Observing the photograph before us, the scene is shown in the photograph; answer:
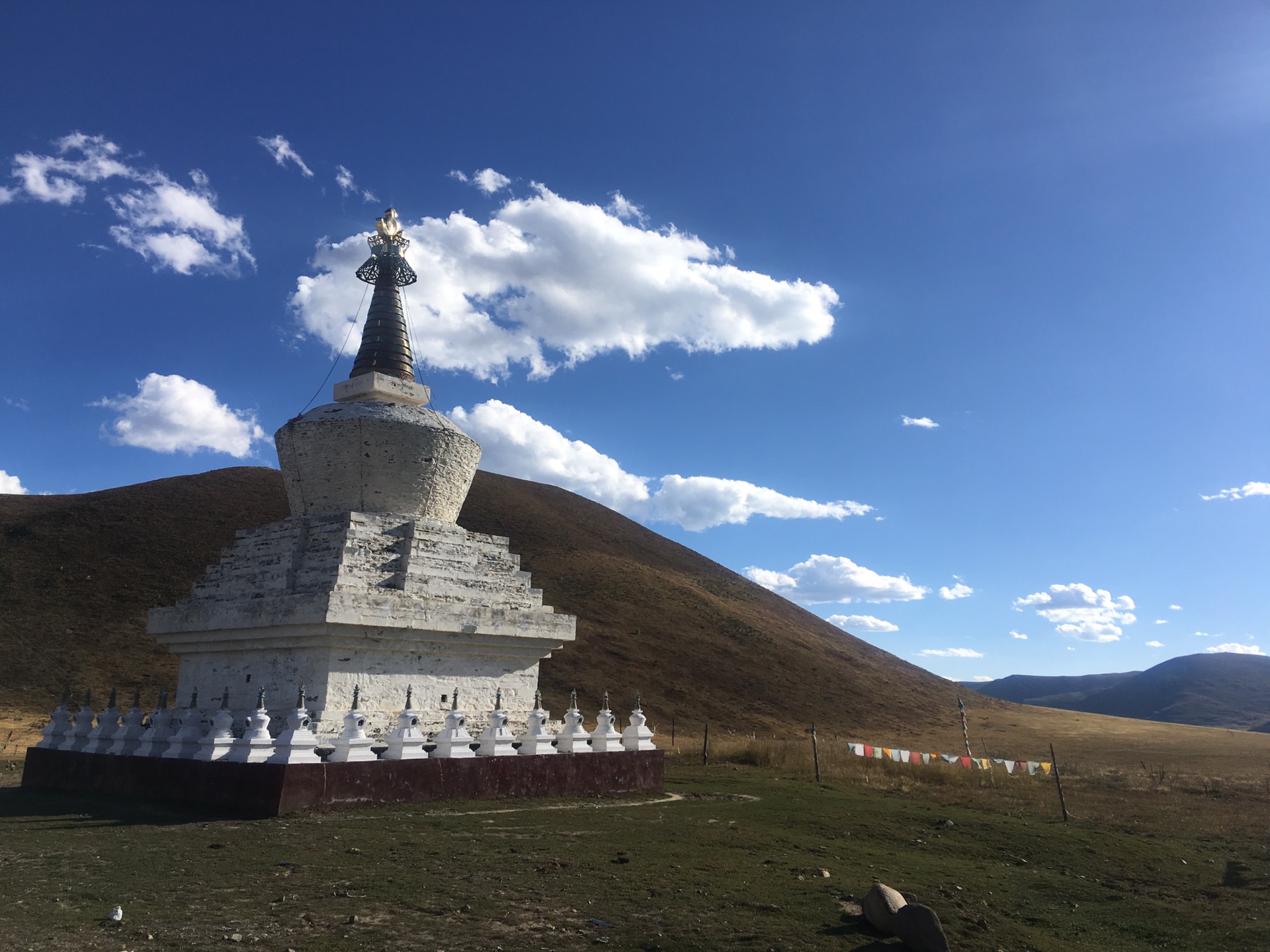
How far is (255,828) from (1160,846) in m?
10.9

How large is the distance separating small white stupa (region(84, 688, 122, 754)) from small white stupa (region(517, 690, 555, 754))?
5.83 meters

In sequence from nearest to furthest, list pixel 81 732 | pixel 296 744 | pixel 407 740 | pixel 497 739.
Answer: pixel 296 744 < pixel 407 740 < pixel 497 739 < pixel 81 732

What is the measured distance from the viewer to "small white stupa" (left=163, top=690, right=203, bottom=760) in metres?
10.5

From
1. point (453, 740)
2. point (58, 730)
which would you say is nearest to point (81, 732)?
point (58, 730)

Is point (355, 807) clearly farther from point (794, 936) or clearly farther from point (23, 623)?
point (23, 623)

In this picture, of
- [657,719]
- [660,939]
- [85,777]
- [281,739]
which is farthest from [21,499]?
[660,939]

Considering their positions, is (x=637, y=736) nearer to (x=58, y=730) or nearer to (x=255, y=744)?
(x=255, y=744)

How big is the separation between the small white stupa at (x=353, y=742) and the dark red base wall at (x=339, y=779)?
109 millimetres

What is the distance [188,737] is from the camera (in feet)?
34.7

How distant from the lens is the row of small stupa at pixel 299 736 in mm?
9602

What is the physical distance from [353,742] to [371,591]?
221cm

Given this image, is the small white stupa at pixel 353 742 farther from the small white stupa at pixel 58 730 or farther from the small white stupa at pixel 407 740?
the small white stupa at pixel 58 730

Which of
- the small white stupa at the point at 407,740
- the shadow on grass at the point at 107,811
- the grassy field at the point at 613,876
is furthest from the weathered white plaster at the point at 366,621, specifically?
the grassy field at the point at 613,876

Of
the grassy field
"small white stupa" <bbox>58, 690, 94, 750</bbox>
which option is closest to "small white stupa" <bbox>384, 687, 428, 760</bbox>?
the grassy field
